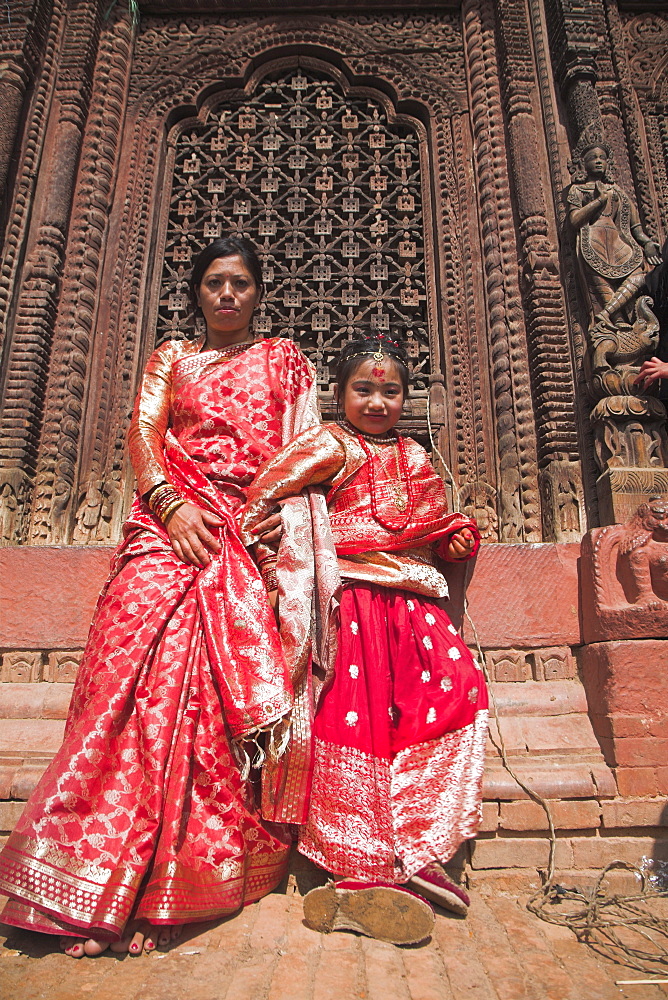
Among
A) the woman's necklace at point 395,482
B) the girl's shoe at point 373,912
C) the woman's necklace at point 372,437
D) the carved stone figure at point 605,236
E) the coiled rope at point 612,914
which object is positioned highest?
the carved stone figure at point 605,236

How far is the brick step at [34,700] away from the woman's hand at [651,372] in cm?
281

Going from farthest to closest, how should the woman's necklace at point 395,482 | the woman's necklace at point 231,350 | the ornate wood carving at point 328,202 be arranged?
the ornate wood carving at point 328,202
the woman's necklace at point 231,350
the woman's necklace at point 395,482

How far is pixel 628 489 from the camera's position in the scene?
299 cm

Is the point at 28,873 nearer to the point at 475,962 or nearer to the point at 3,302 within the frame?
the point at 475,962

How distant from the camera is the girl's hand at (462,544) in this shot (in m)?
2.53

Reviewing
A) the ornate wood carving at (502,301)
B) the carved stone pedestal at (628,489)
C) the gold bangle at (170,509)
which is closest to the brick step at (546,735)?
the carved stone pedestal at (628,489)

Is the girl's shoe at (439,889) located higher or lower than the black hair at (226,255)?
lower

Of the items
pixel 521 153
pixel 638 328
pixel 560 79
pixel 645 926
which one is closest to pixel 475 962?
pixel 645 926

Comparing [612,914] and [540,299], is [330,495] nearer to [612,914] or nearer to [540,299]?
[612,914]

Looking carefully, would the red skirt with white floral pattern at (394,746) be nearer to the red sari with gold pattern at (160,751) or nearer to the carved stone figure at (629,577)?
the red sari with gold pattern at (160,751)

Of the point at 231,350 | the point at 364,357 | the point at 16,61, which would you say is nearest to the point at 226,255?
the point at 231,350

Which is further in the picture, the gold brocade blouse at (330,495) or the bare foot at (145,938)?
the gold brocade blouse at (330,495)

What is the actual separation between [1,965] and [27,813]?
35 cm

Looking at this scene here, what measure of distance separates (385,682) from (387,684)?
0.5 inches
